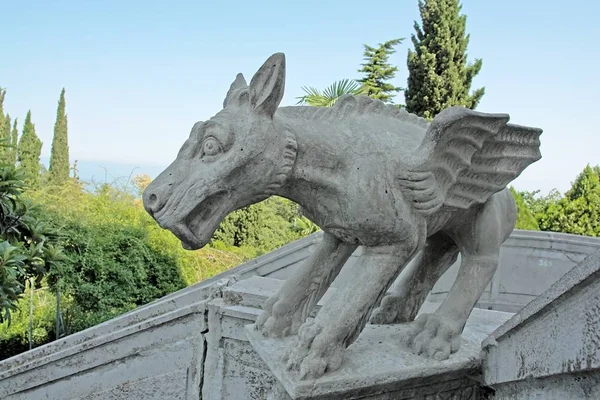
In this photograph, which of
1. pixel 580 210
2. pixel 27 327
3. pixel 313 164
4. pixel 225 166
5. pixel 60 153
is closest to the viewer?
pixel 225 166

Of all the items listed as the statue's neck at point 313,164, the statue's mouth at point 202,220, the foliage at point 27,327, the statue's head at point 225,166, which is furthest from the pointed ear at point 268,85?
the foliage at point 27,327

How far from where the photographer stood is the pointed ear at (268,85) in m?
1.82

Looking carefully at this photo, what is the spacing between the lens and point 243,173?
182 centimetres

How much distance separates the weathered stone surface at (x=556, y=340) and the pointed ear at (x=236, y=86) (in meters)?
1.17

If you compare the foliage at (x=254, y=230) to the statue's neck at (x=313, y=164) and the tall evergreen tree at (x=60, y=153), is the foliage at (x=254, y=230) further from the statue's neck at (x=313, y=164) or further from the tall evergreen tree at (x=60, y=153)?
the statue's neck at (x=313, y=164)

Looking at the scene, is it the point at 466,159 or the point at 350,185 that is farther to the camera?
the point at 466,159

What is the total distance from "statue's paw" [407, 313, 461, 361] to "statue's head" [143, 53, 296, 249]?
2.48ft

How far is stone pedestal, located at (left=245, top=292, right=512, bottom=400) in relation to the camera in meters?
1.80

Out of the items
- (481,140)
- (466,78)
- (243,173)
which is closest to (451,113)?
(481,140)

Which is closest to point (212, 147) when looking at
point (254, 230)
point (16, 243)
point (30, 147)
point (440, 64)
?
point (16, 243)

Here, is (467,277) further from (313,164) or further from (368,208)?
(313,164)

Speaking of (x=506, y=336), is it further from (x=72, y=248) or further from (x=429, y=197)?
(x=72, y=248)

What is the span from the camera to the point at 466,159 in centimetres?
199

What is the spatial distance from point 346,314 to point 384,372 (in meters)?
0.23
